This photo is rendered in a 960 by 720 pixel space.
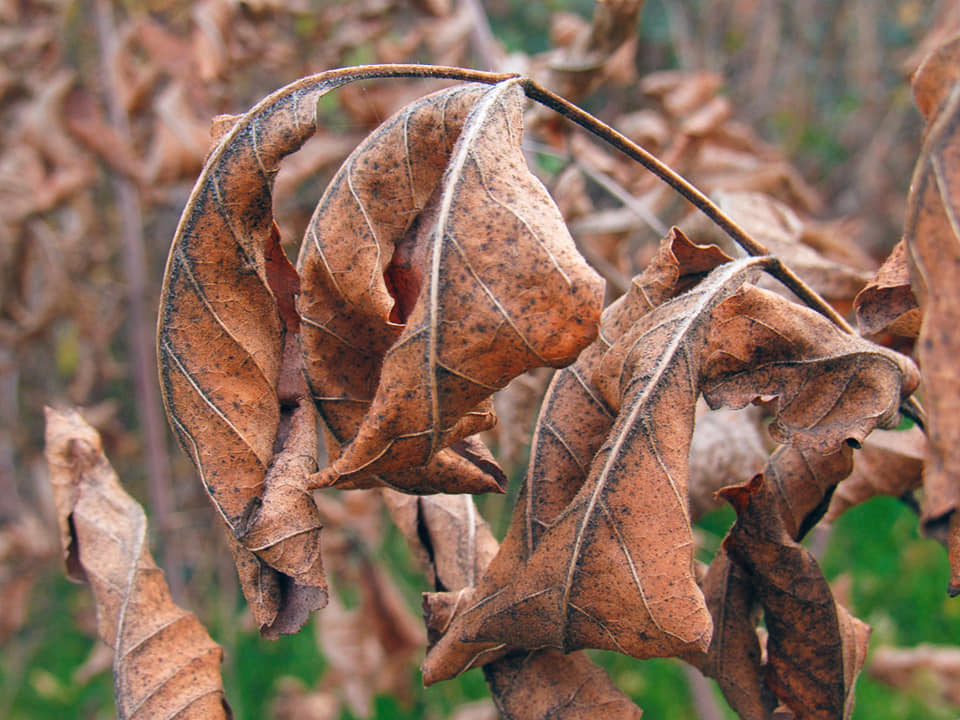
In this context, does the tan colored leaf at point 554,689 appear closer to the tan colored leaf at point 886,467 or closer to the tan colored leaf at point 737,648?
the tan colored leaf at point 737,648

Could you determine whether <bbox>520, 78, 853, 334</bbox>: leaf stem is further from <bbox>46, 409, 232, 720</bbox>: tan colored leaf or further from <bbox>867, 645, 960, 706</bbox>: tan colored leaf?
<bbox>867, 645, 960, 706</bbox>: tan colored leaf

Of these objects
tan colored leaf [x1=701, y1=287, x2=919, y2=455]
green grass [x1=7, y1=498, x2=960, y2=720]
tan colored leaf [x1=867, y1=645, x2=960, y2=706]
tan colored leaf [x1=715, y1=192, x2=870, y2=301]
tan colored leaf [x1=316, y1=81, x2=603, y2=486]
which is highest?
tan colored leaf [x1=316, y1=81, x2=603, y2=486]

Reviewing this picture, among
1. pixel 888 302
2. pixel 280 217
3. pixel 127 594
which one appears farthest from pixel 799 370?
pixel 280 217

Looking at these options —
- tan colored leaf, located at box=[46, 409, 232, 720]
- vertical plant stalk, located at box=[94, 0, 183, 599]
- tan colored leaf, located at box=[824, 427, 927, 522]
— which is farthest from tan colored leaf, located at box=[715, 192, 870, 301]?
vertical plant stalk, located at box=[94, 0, 183, 599]

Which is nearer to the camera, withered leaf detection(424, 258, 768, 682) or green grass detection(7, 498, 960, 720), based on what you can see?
withered leaf detection(424, 258, 768, 682)

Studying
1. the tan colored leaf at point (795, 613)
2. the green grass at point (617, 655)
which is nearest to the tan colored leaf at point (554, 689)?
the tan colored leaf at point (795, 613)

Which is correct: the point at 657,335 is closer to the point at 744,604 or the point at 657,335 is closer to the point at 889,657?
the point at 744,604
